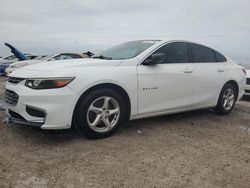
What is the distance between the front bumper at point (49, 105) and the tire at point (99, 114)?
0.50ft

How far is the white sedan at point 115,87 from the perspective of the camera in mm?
3529

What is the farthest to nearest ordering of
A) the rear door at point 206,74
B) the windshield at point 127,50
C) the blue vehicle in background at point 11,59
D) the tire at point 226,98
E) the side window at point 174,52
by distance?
the blue vehicle in background at point 11,59 < the tire at point 226,98 < the rear door at point 206,74 < the side window at point 174,52 < the windshield at point 127,50

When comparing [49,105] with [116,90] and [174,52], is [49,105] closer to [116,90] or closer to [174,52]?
[116,90]

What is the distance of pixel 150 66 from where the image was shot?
433 centimetres

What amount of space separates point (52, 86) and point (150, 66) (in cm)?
158

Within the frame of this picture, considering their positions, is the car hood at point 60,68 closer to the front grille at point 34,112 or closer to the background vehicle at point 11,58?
the front grille at point 34,112

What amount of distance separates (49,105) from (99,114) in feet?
2.34

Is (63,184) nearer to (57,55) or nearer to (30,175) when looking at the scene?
(30,175)

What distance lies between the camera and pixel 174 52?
4832 millimetres

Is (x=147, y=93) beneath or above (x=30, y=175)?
above

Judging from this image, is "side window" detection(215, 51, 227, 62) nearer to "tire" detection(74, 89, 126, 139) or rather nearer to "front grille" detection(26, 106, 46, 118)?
"tire" detection(74, 89, 126, 139)

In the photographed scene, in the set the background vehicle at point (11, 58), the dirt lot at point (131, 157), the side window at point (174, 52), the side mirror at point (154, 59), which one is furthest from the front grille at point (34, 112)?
the background vehicle at point (11, 58)

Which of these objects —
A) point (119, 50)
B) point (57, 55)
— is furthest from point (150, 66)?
point (57, 55)

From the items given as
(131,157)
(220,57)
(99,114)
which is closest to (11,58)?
(220,57)
